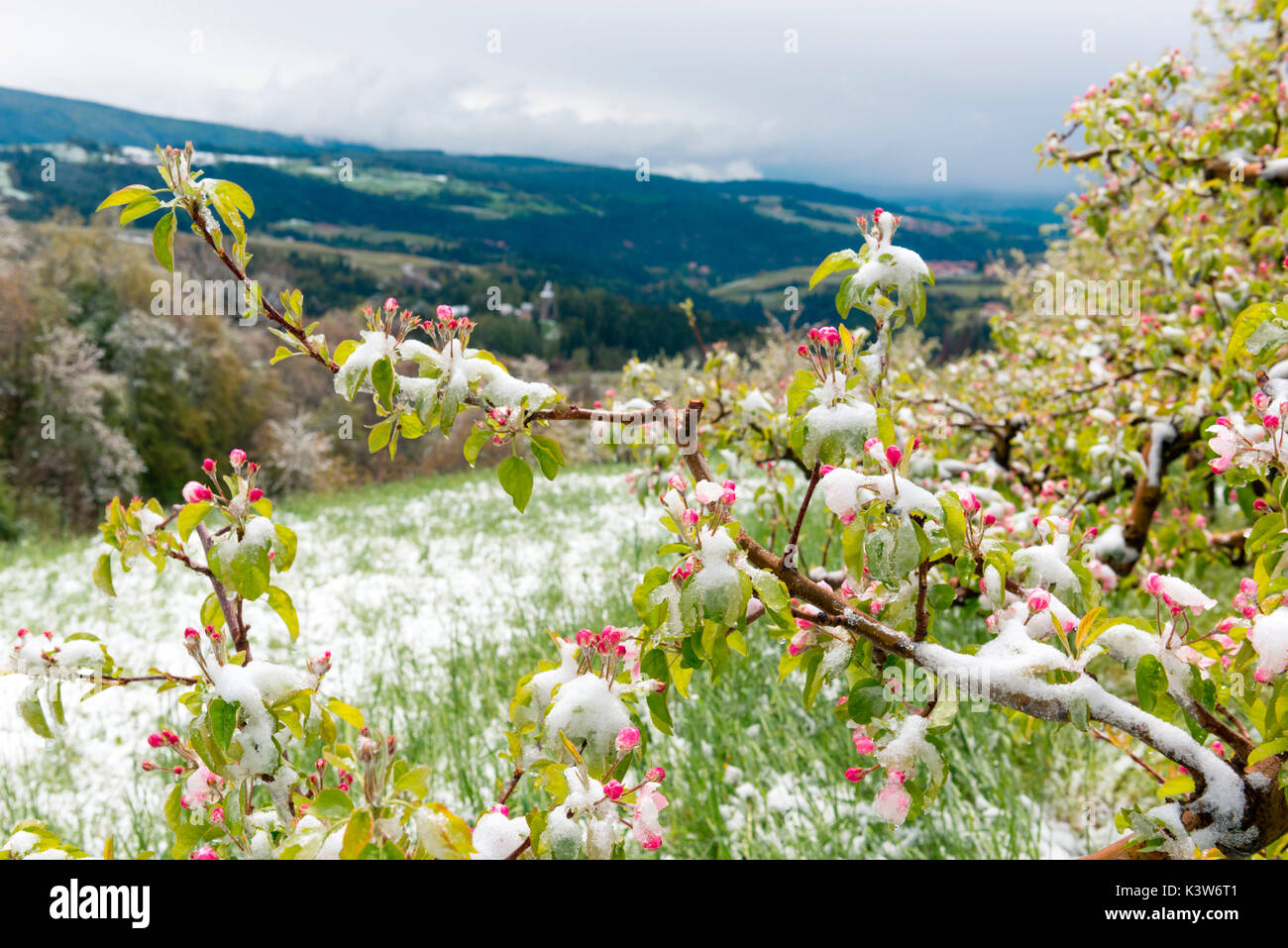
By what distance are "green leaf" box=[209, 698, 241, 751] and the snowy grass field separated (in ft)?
4.49

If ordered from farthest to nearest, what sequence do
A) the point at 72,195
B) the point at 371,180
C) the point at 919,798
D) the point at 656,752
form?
1. the point at 371,180
2. the point at 72,195
3. the point at 656,752
4. the point at 919,798

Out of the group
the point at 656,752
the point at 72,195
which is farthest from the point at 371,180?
the point at 656,752

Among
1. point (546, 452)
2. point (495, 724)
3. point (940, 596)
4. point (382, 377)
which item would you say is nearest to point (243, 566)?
point (382, 377)

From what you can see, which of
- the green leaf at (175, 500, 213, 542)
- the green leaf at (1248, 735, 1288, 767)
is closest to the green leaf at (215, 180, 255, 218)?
the green leaf at (175, 500, 213, 542)

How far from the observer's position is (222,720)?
1026 mm

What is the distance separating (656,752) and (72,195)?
229 ft

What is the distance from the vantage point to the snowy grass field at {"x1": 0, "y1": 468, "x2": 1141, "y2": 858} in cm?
269

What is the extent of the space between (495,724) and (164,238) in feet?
10.3

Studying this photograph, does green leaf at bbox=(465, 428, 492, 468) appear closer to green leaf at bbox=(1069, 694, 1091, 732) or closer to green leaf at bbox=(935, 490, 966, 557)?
green leaf at bbox=(935, 490, 966, 557)
